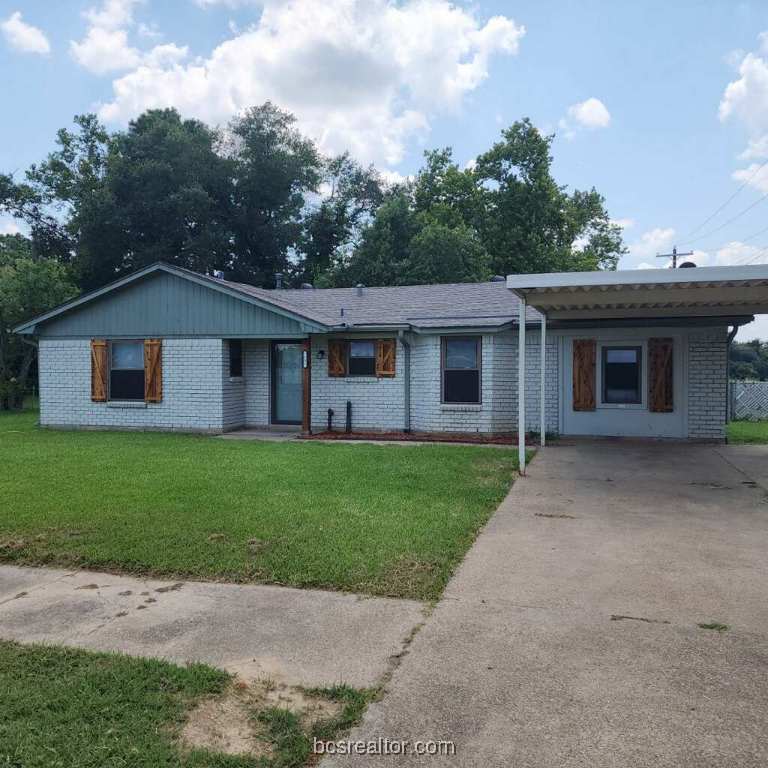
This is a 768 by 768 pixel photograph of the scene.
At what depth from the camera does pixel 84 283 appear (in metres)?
32.4

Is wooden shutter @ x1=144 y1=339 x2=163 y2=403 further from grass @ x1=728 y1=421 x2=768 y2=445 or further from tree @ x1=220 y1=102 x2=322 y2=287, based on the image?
tree @ x1=220 y1=102 x2=322 y2=287

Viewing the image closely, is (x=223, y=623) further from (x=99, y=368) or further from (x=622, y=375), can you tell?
(x=99, y=368)

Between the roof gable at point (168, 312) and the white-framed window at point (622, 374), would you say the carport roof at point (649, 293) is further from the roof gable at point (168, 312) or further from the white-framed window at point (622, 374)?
the roof gable at point (168, 312)

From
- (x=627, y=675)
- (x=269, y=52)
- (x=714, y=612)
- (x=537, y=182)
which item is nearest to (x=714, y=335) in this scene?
(x=714, y=612)

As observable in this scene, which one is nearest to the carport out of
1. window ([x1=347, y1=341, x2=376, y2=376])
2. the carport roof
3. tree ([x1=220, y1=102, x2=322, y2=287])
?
the carport roof

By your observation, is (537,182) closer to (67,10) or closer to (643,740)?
(67,10)

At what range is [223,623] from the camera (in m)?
3.84

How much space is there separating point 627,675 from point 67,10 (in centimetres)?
1323

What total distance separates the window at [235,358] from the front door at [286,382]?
29.7 inches

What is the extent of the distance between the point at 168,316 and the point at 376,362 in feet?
15.4

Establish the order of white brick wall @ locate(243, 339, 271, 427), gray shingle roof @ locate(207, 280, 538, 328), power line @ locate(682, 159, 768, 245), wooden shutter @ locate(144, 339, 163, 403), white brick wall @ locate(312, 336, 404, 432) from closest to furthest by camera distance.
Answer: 1. gray shingle roof @ locate(207, 280, 538, 328)
2. white brick wall @ locate(312, 336, 404, 432)
3. wooden shutter @ locate(144, 339, 163, 403)
4. white brick wall @ locate(243, 339, 271, 427)
5. power line @ locate(682, 159, 768, 245)

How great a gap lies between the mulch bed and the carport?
0.92 meters

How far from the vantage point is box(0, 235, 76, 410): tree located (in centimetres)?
1900

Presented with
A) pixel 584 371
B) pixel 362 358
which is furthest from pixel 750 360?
pixel 362 358
